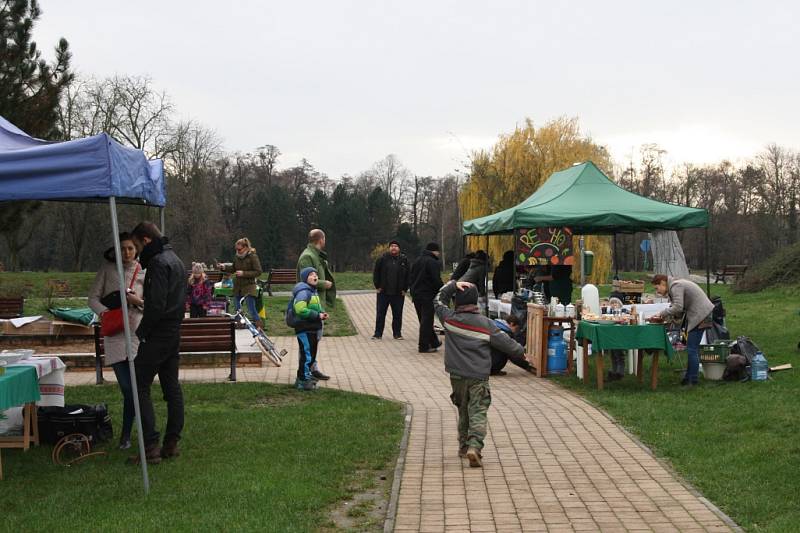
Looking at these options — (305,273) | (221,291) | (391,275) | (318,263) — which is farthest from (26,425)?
(221,291)

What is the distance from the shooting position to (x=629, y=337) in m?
10.7

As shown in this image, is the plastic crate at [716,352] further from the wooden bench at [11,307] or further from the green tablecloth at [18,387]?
the wooden bench at [11,307]

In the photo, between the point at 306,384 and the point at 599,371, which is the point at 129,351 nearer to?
the point at 306,384

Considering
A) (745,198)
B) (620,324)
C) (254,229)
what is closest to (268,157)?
(254,229)

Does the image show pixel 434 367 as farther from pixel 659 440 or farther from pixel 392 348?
pixel 659 440

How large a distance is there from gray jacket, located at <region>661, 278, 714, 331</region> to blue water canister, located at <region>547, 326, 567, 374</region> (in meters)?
2.15

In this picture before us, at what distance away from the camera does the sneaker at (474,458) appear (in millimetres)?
6855

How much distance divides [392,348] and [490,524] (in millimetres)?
11004

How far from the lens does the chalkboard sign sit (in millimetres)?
14477

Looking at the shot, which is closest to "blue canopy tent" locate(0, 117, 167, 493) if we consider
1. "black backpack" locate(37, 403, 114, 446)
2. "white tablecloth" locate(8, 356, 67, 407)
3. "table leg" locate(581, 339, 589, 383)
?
"black backpack" locate(37, 403, 114, 446)

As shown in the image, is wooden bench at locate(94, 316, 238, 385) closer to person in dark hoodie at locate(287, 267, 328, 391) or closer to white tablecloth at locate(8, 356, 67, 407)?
person in dark hoodie at locate(287, 267, 328, 391)

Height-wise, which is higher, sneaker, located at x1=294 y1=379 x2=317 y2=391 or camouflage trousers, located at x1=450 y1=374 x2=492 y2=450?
camouflage trousers, located at x1=450 y1=374 x2=492 y2=450

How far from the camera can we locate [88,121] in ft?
145

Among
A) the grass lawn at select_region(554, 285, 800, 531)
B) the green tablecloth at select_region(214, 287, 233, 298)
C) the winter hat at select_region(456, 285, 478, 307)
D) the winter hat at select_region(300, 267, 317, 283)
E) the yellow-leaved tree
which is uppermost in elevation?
the yellow-leaved tree
